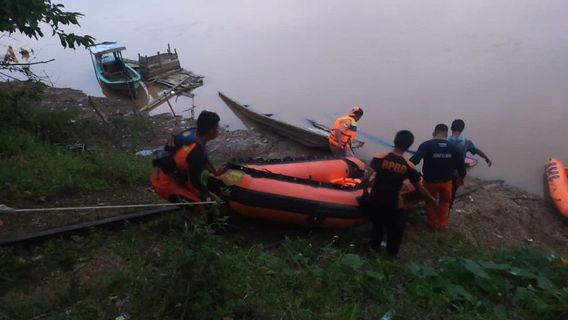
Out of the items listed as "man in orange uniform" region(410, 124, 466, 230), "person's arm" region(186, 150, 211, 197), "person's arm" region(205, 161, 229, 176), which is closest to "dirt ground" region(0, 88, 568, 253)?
"man in orange uniform" region(410, 124, 466, 230)

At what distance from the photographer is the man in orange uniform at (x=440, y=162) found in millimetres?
5070

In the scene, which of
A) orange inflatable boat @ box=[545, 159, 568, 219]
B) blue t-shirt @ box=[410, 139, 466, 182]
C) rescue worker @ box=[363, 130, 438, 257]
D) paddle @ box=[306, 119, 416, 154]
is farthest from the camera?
paddle @ box=[306, 119, 416, 154]

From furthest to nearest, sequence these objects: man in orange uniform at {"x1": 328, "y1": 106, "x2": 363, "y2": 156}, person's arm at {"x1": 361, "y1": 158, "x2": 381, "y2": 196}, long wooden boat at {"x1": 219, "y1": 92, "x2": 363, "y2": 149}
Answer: long wooden boat at {"x1": 219, "y1": 92, "x2": 363, "y2": 149} < man in orange uniform at {"x1": 328, "y1": 106, "x2": 363, "y2": 156} < person's arm at {"x1": 361, "y1": 158, "x2": 381, "y2": 196}

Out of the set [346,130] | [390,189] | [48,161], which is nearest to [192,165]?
[390,189]

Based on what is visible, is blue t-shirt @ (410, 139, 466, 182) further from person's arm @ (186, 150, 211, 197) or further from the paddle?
the paddle

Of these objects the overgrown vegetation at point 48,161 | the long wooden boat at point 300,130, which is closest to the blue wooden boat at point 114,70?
the long wooden boat at point 300,130

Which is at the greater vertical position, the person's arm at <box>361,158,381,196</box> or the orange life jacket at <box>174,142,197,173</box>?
the orange life jacket at <box>174,142,197,173</box>

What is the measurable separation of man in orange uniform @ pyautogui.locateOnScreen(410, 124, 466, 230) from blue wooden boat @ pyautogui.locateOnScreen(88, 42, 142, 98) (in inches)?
420

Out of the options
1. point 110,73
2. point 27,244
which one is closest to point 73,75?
point 110,73

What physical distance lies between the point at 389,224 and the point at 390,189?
44 centimetres

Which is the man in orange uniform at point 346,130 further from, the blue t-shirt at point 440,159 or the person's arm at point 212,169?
the person's arm at point 212,169

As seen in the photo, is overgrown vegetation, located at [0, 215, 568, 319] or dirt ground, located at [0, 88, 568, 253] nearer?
overgrown vegetation, located at [0, 215, 568, 319]

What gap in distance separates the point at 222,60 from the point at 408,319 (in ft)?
53.0

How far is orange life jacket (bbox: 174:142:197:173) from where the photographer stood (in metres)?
4.10
